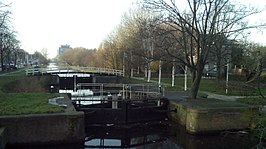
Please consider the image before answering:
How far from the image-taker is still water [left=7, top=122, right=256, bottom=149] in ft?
44.7

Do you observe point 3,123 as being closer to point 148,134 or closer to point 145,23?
point 148,134

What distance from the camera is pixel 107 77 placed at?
1570 inches

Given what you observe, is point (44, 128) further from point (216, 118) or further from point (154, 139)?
point (216, 118)

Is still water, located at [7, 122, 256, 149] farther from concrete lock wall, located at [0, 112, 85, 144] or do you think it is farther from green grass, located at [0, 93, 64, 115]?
green grass, located at [0, 93, 64, 115]

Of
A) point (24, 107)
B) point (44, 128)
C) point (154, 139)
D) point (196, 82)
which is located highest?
point (196, 82)

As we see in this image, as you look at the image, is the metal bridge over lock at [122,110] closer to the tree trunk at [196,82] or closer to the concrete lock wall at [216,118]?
the tree trunk at [196,82]

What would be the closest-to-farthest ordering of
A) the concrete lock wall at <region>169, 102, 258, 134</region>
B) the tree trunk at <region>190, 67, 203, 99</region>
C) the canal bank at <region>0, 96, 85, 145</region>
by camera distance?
the canal bank at <region>0, 96, 85, 145</region> < the concrete lock wall at <region>169, 102, 258, 134</region> < the tree trunk at <region>190, 67, 203, 99</region>

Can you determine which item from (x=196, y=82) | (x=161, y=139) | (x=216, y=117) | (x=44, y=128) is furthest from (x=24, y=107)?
(x=196, y=82)

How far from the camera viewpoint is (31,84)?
34.7m

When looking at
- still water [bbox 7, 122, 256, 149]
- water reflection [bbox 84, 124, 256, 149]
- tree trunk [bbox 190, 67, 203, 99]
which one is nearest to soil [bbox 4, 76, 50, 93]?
still water [bbox 7, 122, 256, 149]

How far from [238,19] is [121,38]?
28.6 meters

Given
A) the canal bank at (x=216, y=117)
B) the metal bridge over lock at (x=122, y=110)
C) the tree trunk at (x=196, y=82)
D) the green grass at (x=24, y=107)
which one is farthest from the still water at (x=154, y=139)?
the tree trunk at (x=196, y=82)

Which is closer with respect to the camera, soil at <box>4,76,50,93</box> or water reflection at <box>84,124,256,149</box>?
water reflection at <box>84,124,256,149</box>

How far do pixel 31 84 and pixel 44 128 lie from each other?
23656 mm
